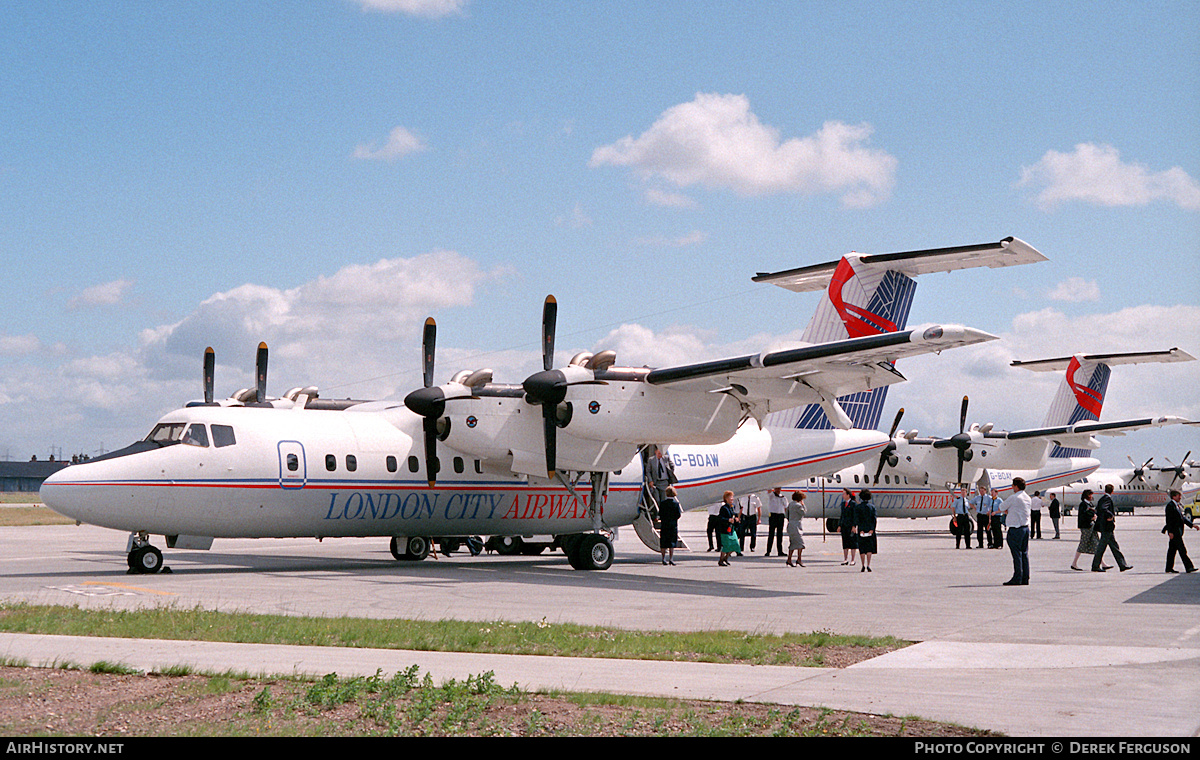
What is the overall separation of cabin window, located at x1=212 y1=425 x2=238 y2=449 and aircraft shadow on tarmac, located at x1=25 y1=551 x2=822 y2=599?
2.37 m

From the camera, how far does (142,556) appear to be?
18594 mm

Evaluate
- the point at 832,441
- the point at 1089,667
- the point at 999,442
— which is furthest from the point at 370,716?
the point at 999,442

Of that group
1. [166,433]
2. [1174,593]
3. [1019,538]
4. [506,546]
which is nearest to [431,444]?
[166,433]

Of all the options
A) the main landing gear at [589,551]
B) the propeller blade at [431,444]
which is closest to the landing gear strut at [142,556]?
the propeller blade at [431,444]

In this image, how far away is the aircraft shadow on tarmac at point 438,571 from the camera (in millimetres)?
17625

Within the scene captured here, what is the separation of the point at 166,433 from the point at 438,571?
5571 mm

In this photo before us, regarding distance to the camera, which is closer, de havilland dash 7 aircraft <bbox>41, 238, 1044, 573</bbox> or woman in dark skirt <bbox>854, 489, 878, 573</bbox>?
de havilland dash 7 aircraft <bbox>41, 238, 1044, 573</bbox>

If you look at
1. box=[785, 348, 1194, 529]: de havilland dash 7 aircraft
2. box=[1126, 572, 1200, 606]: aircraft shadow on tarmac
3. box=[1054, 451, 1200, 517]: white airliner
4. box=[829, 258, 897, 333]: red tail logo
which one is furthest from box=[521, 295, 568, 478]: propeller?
box=[1054, 451, 1200, 517]: white airliner

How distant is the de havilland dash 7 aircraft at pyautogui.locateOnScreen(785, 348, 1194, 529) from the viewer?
130 ft

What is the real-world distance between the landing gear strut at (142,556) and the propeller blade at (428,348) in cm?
582

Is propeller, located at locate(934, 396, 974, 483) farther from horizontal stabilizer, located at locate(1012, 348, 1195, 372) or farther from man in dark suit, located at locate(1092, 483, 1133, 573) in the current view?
man in dark suit, located at locate(1092, 483, 1133, 573)

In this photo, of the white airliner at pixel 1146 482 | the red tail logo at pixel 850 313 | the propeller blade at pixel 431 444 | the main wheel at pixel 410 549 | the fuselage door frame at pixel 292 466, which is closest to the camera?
the fuselage door frame at pixel 292 466

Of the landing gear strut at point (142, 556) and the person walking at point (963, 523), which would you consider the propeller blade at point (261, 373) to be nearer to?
the landing gear strut at point (142, 556)
